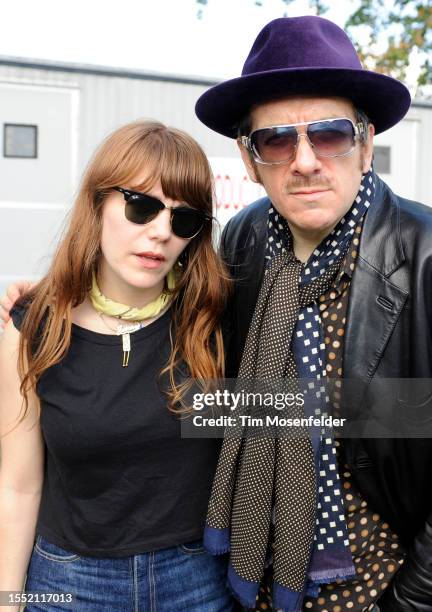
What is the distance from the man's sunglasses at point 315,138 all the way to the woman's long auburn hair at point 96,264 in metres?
0.22

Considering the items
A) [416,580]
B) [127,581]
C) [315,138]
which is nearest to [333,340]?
[315,138]

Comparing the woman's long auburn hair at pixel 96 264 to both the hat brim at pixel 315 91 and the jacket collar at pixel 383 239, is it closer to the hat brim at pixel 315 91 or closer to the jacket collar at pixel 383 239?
the hat brim at pixel 315 91

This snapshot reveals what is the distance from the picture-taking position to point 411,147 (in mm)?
8258

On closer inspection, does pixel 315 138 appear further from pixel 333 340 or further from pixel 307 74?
pixel 333 340

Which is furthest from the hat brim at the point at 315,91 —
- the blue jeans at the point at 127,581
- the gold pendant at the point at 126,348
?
the blue jeans at the point at 127,581

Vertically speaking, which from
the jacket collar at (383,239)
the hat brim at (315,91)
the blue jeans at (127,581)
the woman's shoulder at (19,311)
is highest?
the hat brim at (315,91)

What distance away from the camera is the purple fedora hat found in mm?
1605

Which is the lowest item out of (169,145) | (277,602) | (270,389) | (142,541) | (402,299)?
(277,602)

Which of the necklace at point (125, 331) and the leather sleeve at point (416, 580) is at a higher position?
the necklace at point (125, 331)

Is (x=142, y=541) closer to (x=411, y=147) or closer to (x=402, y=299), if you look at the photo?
(x=402, y=299)

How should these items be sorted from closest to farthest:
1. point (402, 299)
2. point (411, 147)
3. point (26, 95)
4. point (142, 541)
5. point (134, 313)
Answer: point (402, 299)
point (142, 541)
point (134, 313)
point (26, 95)
point (411, 147)

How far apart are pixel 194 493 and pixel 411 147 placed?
24.6ft

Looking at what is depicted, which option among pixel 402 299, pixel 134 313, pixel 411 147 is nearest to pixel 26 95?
pixel 411 147

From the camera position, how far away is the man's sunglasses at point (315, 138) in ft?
5.36
